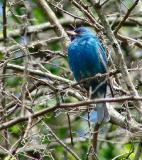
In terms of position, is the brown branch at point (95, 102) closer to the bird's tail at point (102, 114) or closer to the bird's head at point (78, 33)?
the bird's tail at point (102, 114)

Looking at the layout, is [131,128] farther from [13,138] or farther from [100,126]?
[13,138]

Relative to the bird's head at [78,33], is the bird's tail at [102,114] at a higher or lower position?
lower

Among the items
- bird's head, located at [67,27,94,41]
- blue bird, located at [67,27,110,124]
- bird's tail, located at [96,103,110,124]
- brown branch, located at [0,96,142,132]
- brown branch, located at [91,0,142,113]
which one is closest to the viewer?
brown branch, located at [0,96,142,132]

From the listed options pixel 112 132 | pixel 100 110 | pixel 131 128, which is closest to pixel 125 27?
pixel 112 132

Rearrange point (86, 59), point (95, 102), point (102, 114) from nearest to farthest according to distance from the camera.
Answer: point (95, 102)
point (102, 114)
point (86, 59)

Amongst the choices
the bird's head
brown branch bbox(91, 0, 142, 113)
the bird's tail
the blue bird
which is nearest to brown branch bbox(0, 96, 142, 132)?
the bird's tail

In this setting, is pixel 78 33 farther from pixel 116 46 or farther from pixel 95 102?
pixel 95 102

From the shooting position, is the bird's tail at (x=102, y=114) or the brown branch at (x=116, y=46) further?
the bird's tail at (x=102, y=114)

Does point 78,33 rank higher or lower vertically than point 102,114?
higher

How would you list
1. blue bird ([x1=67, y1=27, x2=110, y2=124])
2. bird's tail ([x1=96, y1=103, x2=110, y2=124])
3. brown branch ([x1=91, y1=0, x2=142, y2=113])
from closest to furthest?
brown branch ([x1=91, y1=0, x2=142, y2=113]), bird's tail ([x1=96, y1=103, x2=110, y2=124]), blue bird ([x1=67, y1=27, x2=110, y2=124])

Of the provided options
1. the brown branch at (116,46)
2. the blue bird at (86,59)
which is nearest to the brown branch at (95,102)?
the brown branch at (116,46)

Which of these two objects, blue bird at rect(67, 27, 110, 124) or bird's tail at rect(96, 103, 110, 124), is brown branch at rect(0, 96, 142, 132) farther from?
blue bird at rect(67, 27, 110, 124)

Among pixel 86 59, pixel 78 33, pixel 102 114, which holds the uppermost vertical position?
pixel 78 33

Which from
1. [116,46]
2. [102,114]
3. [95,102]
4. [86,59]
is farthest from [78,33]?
[95,102]
